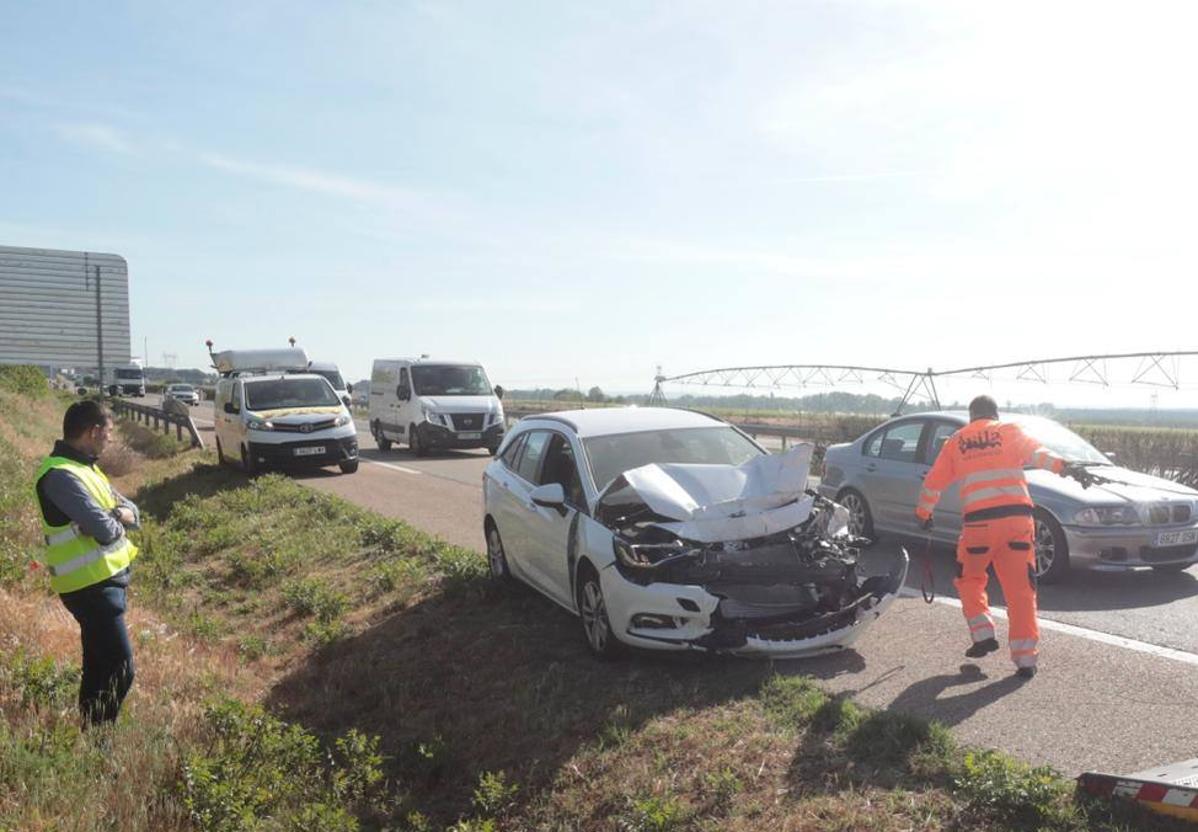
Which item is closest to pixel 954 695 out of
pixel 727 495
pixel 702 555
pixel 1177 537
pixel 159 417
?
pixel 702 555

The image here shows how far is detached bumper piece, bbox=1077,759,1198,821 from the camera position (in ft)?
11.8

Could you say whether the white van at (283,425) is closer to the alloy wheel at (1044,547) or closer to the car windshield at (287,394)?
the car windshield at (287,394)

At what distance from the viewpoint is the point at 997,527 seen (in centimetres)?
601

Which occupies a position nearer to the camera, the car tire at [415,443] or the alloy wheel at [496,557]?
the alloy wheel at [496,557]

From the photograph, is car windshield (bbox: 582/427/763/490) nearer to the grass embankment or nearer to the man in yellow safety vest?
the grass embankment

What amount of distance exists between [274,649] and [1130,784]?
6491 millimetres

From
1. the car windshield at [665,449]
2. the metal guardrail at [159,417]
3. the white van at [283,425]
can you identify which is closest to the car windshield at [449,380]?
the white van at [283,425]

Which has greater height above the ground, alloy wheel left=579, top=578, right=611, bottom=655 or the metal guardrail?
the metal guardrail

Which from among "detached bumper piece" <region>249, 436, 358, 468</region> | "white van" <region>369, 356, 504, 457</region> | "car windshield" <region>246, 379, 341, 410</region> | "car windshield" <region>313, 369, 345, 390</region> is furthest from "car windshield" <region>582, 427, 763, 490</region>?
"car windshield" <region>313, 369, 345, 390</region>

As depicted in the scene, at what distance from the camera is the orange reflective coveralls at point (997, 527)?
18.9 feet

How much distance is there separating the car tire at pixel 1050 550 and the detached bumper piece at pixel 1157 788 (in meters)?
4.20

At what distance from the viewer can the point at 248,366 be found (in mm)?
22875

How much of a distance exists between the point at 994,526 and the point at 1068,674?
94 cm

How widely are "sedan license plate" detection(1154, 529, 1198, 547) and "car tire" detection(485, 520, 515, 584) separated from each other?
5.34 m
